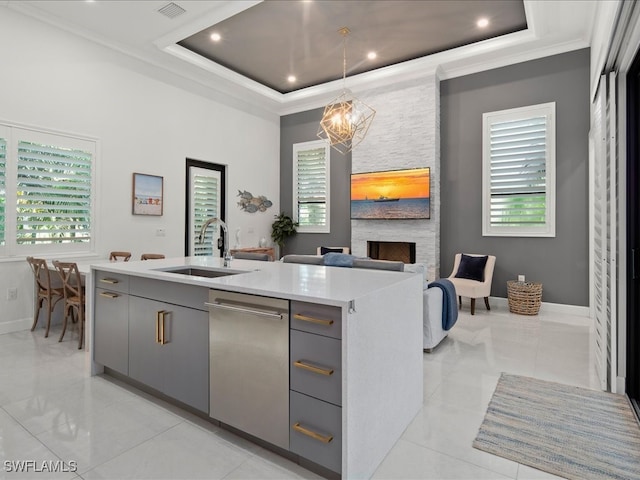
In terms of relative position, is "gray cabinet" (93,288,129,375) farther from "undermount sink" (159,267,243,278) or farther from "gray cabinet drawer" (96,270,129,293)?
"undermount sink" (159,267,243,278)

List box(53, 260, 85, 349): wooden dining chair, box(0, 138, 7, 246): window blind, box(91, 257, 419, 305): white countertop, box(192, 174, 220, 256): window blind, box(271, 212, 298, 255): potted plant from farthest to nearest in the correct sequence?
box(271, 212, 298, 255): potted plant < box(192, 174, 220, 256): window blind < box(0, 138, 7, 246): window blind < box(53, 260, 85, 349): wooden dining chair < box(91, 257, 419, 305): white countertop

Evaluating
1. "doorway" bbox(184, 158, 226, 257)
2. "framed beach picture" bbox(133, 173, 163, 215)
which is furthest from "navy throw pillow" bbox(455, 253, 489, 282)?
"framed beach picture" bbox(133, 173, 163, 215)

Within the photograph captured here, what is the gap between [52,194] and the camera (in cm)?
452

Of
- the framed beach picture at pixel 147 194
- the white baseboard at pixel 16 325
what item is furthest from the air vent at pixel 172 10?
the white baseboard at pixel 16 325

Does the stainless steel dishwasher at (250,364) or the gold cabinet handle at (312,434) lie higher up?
the stainless steel dishwasher at (250,364)

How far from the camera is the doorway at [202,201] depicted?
630cm

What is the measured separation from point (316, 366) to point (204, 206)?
544 centimetres

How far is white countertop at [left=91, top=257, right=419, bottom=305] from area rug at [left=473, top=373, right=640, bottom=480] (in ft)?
3.48

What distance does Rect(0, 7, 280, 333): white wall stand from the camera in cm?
425

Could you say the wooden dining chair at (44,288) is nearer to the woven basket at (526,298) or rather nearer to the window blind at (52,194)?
the window blind at (52,194)

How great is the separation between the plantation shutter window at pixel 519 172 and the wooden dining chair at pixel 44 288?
5.74 metres

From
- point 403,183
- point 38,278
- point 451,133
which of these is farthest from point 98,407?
point 451,133

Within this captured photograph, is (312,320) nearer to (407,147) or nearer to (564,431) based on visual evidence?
(564,431)

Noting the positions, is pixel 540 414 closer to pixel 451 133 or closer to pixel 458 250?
pixel 458 250
